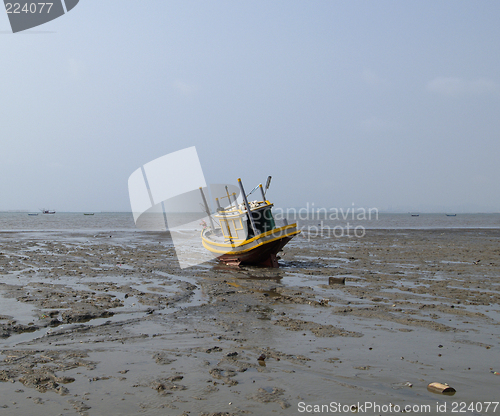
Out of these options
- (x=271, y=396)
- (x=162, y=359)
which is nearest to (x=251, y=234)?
(x=162, y=359)

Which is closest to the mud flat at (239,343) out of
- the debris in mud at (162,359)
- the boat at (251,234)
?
the debris in mud at (162,359)

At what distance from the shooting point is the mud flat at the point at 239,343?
5.50 meters

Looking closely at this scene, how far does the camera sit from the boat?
18.8m

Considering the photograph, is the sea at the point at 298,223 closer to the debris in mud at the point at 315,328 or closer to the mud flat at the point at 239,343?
the mud flat at the point at 239,343

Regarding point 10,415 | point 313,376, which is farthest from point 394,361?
point 10,415

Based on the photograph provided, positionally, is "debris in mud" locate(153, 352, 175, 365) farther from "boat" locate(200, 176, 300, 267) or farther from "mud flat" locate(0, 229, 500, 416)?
"boat" locate(200, 176, 300, 267)

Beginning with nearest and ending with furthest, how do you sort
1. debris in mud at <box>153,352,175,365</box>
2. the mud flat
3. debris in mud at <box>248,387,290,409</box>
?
debris in mud at <box>248,387,290,409</box>, the mud flat, debris in mud at <box>153,352,175,365</box>

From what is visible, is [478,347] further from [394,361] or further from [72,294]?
[72,294]

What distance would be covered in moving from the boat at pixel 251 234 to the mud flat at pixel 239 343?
11.7 feet

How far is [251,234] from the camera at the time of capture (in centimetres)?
1959

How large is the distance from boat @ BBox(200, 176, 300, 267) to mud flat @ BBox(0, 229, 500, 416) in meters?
3.56

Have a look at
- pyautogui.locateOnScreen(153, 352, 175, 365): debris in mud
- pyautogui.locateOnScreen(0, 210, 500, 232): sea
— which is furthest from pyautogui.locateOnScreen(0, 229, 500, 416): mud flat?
pyautogui.locateOnScreen(0, 210, 500, 232): sea

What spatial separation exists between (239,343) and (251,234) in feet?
39.0

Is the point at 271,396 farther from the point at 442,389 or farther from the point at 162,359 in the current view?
the point at 442,389
